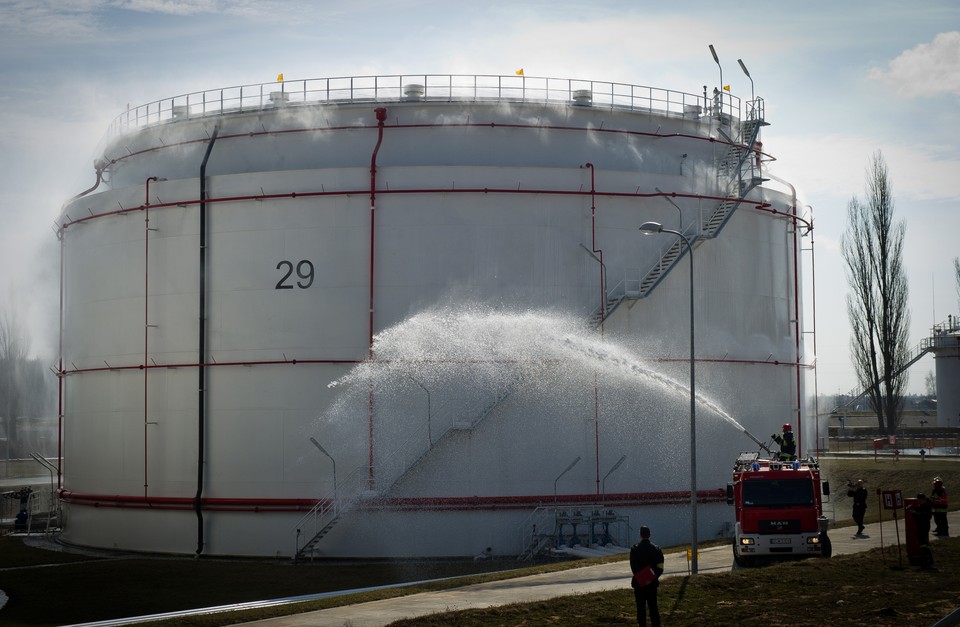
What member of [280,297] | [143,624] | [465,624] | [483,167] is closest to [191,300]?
[280,297]

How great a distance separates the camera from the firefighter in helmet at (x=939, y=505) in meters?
28.8

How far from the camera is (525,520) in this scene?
3631 centimetres

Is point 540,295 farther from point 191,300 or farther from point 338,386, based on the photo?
point 191,300

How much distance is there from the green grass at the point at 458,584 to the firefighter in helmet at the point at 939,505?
98 centimetres

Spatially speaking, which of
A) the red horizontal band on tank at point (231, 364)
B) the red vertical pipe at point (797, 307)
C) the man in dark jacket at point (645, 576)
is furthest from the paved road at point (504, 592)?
the red horizontal band on tank at point (231, 364)

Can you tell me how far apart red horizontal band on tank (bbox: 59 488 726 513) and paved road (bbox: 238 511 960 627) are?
20.8ft

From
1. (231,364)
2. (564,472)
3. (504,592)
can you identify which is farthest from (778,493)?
(231,364)

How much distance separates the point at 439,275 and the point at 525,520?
8.87 m

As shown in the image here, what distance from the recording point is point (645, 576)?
60.0 feet

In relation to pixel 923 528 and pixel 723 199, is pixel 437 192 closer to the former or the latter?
pixel 723 199

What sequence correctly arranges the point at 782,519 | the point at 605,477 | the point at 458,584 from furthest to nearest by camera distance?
the point at 605,477, the point at 782,519, the point at 458,584

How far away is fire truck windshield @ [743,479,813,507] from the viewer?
87.4 ft

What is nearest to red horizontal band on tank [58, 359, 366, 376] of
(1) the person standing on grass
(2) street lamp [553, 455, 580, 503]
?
(2) street lamp [553, 455, 580, 503]

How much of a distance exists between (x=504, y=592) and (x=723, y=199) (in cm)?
2118
